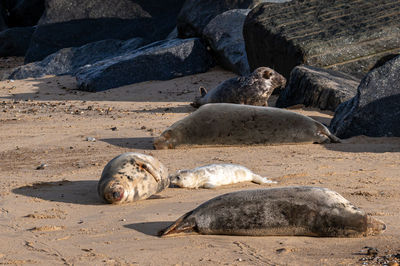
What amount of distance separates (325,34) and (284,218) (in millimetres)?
7347

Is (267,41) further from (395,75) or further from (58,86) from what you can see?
(58,86)

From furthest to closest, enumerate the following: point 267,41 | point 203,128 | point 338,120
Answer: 1. point 267,41
2. point 338,120
3. point 203,128

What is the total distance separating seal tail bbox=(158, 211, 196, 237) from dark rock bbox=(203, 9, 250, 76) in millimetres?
9558

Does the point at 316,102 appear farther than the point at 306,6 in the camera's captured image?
No

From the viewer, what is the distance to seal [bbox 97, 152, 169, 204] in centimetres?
469

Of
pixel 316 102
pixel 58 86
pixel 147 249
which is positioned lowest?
pixel 58 86

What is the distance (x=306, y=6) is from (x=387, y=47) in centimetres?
167

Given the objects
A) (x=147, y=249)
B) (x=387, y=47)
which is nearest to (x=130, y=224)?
(x=147, y=249)

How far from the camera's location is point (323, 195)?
376cm

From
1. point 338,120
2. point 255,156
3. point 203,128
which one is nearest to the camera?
point 255,156

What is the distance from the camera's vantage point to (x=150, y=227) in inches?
155

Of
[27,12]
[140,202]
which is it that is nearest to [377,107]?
[140,202]

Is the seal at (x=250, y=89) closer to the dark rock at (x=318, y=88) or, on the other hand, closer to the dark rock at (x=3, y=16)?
the dark rock at (x=318, y=88)

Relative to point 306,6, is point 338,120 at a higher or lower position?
lower
